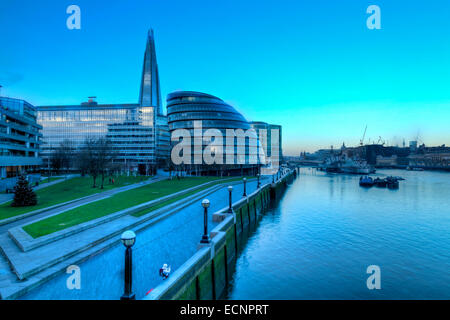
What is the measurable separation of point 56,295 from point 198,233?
29.3ft

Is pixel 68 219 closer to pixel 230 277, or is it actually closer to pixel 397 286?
pixel 230 277

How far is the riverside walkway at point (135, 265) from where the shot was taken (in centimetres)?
905

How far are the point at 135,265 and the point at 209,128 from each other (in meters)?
72.3

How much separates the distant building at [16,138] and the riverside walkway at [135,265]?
45586 millimetres

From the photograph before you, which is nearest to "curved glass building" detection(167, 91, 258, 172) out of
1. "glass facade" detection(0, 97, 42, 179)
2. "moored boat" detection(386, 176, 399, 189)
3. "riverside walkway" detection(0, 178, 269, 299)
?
"glass facade" detection(0, 97, 42, 179)

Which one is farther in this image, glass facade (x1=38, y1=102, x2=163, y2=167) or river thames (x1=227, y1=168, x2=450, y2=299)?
glass facade (x1=38, y1=102, x2=163, y2=167)

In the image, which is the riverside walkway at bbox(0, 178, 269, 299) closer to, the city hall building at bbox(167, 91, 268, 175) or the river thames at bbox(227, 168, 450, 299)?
the river thames at bbox(227, 168, 450, 299)

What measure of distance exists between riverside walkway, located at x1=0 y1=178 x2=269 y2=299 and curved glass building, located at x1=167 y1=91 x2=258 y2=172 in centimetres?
6259

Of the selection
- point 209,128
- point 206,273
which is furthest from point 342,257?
point 209,128

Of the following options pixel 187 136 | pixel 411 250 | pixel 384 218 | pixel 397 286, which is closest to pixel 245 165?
pixel 187 136

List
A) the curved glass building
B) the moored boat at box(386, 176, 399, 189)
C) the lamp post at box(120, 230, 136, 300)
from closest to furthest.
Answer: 1. the lamp post at box(120, 230, 136, 300)
2. the moored boat at box(386, 176, 399, 189)
3. the curved glass building

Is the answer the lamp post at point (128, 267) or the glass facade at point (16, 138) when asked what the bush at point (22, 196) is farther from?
the glass facade at point (16, 138)

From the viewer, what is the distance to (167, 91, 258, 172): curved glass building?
82250 millimetres

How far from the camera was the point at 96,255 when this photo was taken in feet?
41.3
